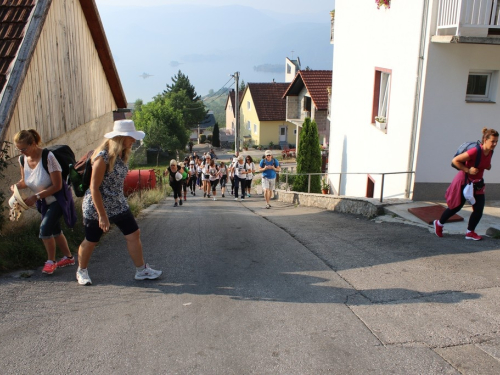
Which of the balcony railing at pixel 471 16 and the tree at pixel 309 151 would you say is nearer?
the balcony railing at pixel 471 16

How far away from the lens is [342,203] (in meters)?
10.7

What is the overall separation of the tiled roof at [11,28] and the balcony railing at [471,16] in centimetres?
728

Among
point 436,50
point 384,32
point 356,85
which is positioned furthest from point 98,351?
point 356,85

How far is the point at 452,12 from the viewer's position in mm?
8516

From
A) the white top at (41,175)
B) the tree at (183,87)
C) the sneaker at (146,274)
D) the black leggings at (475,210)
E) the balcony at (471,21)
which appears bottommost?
the sneaker at (146,274)

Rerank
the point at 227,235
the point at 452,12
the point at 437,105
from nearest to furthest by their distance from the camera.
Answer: the point at 227,235, the point at 452,12, the point at 437,105

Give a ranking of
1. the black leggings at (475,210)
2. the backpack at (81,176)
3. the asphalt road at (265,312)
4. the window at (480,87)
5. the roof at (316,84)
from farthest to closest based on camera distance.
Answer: the roof at (316,84), the window at (480,87), the black leggings at (475,210), the backpack at (81,176), the asphalt road at (265,312)

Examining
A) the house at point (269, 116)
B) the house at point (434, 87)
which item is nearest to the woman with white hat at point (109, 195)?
the house at point (434, 87)

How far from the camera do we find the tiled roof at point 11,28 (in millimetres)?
6270

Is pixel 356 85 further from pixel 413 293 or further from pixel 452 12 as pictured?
pixel 413 293

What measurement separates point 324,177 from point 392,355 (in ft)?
56.6

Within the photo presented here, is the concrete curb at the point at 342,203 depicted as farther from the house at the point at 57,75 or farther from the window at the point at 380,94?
the house at the point at 57,75

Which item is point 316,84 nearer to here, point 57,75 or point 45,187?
point 57,75

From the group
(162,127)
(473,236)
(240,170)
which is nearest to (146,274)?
(473,236)
